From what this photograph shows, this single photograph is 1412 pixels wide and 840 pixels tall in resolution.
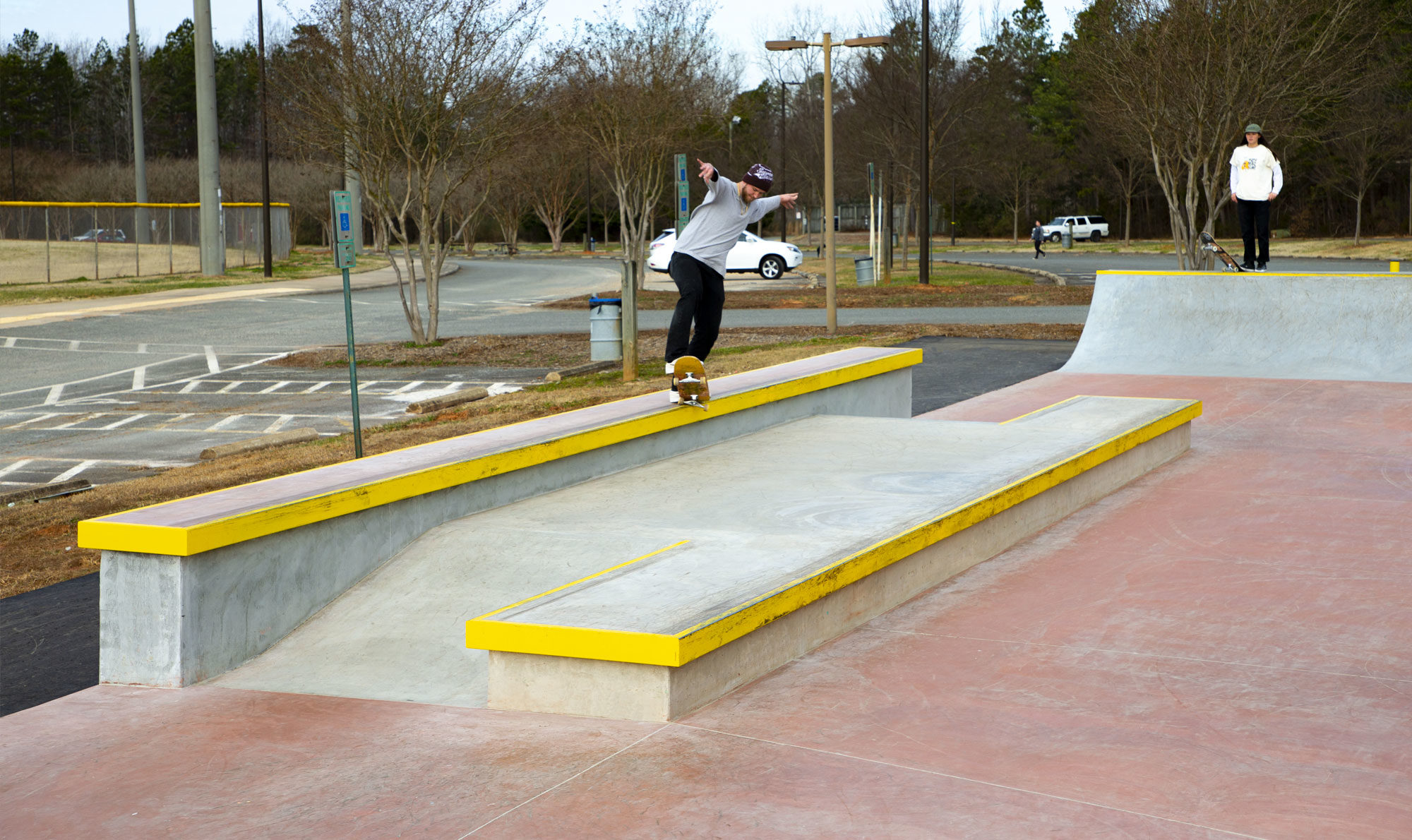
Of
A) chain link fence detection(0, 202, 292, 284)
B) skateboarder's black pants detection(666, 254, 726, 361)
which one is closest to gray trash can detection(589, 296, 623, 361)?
skateboarder's black pants detection(666, 254, 726, 361)

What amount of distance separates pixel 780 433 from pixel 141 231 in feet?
130

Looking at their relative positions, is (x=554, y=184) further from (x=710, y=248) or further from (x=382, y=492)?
(x=382, y=492)

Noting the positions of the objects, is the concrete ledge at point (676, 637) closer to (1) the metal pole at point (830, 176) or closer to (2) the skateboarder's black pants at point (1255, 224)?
(2) the skateboarder's black pants at point (1255, 224)

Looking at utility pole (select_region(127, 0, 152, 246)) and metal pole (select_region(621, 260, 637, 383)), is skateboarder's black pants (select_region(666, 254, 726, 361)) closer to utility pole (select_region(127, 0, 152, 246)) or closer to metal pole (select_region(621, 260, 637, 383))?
metal pole (select_region(621, 260, 637, 383))

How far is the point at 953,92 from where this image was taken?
47.7 meters

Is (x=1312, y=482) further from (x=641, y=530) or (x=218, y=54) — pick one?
(x=218, y=54)

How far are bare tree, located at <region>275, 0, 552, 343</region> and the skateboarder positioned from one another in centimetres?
1103

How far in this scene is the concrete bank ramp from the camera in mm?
12727

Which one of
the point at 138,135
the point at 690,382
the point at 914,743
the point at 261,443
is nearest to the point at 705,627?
the point at 914,743

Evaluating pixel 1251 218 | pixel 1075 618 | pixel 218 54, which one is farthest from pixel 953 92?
pixel 218 54

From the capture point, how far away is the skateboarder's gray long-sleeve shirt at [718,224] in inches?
304

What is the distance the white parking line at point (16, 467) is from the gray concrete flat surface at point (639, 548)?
6709 mm

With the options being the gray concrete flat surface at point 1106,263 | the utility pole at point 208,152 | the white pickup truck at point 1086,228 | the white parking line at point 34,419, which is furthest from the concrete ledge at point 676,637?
the white pickup truck at point 1086,228

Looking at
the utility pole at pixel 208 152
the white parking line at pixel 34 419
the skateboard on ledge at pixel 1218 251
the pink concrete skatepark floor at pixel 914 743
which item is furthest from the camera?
the utility pole at pixel 208 152
